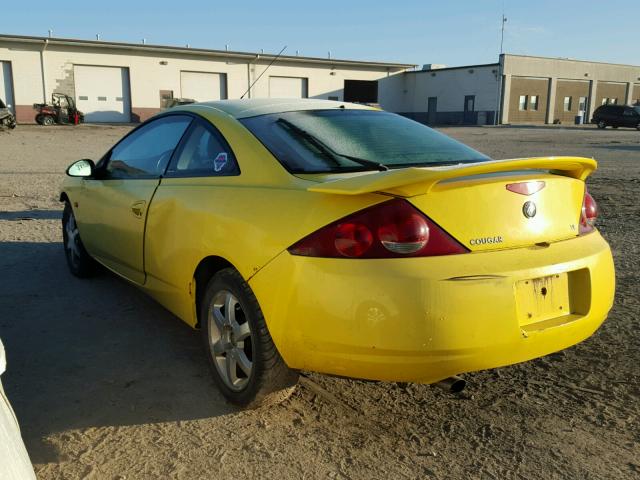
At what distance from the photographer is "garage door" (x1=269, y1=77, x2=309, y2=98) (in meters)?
48.6

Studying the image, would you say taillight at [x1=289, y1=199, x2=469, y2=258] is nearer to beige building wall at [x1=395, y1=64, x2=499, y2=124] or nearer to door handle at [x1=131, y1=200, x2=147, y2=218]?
door handle at [x1=131, y1=200, x2=147, y2=218]

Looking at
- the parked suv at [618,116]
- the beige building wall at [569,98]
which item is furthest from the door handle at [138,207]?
the beige building wall at [569,98]

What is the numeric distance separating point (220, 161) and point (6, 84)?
42.7 m

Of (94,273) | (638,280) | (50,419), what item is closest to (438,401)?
(50,419)

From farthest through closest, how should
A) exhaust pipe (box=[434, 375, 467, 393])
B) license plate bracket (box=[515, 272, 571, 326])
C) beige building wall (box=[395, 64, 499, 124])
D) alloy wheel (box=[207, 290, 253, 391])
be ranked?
beige building wall (box=[395, 64, 499, 124]), alloy wheel (box=[207, 290, 253, 391]), exhaust pipe (box=[434, 375, 467, 393]), license plate bracket (box=[515, 272, 571, 326])

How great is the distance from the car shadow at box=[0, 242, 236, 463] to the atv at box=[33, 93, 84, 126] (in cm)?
3540

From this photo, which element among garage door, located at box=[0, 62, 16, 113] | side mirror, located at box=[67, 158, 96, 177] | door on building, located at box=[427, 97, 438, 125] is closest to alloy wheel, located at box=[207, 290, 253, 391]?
side mirror, located at box=[67, 158, 96, 177]

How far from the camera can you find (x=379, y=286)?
2307 mm

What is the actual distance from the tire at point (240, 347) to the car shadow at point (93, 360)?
16 cm

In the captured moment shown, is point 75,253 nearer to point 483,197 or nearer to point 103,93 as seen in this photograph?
point 483,197

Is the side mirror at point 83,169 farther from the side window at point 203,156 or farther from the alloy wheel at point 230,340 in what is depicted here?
the alloy wheel at point 230,340

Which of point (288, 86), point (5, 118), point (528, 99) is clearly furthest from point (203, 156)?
point (528, 99)

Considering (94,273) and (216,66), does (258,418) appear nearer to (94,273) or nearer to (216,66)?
(94,273)

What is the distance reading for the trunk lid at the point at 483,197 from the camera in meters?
2.34
